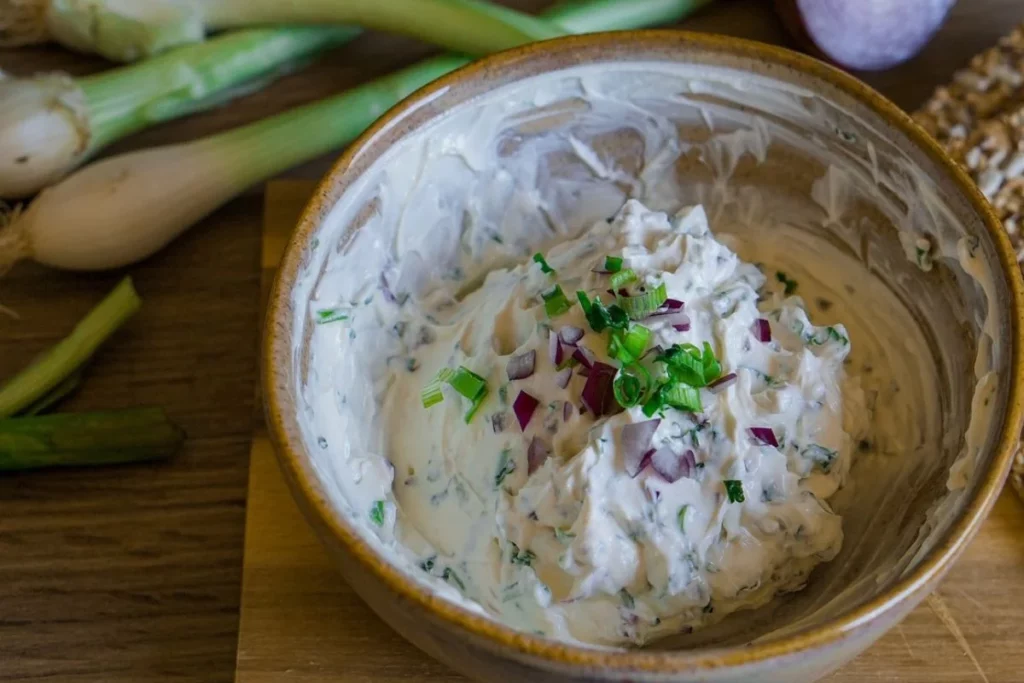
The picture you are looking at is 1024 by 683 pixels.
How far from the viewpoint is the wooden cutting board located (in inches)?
38.0

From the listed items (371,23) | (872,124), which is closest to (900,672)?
(872,124)

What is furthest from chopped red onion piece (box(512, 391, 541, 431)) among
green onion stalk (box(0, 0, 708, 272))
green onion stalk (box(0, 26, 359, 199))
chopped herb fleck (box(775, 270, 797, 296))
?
green onion stalk (box(0, 26, 359, 199))

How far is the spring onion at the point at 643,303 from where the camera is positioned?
94 cm

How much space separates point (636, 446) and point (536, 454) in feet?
0.32

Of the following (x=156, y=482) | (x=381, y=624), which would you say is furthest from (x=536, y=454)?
(x=156, y=482)

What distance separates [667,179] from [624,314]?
291 millimetres

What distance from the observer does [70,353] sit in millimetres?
1168

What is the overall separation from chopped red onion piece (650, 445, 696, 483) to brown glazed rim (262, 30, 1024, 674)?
0.15m

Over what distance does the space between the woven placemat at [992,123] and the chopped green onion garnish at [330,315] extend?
0.73m

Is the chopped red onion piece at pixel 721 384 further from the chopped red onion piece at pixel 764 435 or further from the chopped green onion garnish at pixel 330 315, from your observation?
the chopped green onion garnish at pixel 330 315

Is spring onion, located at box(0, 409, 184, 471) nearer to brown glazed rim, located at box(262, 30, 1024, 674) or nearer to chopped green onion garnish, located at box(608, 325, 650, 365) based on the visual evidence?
brown glazed rim, located at box(262, 30, 1024, 674)

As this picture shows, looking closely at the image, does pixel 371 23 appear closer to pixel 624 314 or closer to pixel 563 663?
pixel 624 314

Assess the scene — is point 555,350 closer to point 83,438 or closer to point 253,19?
point 83,438

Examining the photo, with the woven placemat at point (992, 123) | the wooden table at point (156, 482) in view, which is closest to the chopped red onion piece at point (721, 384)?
the woven placemat at point (992, 123)
